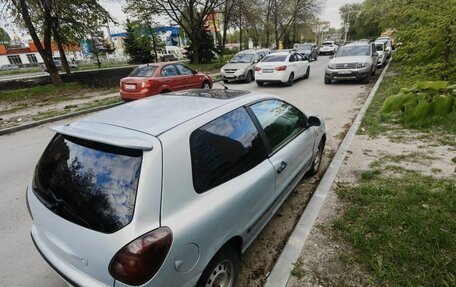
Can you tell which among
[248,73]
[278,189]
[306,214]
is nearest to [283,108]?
[278,189]

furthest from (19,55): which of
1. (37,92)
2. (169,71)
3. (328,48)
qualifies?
(169,71)

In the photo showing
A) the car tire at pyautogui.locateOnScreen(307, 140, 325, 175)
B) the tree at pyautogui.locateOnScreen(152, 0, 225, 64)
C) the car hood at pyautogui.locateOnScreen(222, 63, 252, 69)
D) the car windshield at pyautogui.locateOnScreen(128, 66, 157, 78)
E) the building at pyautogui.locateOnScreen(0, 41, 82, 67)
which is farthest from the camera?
the building at pyautogui.locateOnScreen(0, 41, 82, 67)

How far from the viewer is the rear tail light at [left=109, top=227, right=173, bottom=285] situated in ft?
5.30

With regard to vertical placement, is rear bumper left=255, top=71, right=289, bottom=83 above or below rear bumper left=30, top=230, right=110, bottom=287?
below

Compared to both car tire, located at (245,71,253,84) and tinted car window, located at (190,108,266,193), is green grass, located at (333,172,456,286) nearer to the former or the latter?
tinted car window, located at (190,108,266,193)

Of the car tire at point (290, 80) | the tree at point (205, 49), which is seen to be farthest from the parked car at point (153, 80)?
the tree at point (205, 49)

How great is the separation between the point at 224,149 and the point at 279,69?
1191 centimetres

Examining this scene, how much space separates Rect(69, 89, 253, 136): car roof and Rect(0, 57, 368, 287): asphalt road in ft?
5.62

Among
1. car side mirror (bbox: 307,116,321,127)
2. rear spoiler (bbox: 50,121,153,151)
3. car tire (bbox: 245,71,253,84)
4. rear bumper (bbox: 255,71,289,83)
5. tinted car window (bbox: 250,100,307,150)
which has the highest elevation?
rear spoiler (bbox: 50,121,153,151)

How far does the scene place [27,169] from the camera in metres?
5.38

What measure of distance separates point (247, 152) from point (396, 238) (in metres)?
1.90

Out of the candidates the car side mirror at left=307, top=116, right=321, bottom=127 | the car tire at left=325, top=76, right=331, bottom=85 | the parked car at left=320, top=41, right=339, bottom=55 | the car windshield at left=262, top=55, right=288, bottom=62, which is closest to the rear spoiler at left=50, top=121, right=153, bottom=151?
the car side mirror at left=307, top=116, right=321, bottom=127

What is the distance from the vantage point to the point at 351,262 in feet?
8.95

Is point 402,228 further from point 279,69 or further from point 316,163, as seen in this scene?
point 279,69
